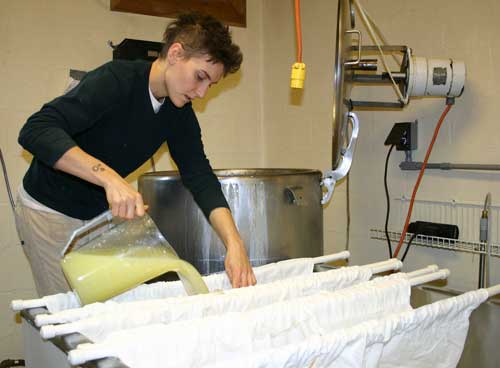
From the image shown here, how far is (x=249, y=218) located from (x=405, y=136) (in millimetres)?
714

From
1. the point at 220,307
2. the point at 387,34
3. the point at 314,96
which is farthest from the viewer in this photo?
the point at 314,96

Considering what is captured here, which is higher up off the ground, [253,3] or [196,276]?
[253,3]

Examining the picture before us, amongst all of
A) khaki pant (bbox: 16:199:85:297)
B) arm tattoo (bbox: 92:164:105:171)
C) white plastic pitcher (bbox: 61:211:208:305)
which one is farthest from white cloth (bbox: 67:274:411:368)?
khaki pant (bbox: 16:199:85:297)

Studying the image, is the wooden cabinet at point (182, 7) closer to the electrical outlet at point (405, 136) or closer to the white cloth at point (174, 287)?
the electrical outlet at point (405, 136)

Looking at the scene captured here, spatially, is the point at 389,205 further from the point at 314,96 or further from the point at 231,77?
the point at 231,77

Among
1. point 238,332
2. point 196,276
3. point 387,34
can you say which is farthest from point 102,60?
point 238,332

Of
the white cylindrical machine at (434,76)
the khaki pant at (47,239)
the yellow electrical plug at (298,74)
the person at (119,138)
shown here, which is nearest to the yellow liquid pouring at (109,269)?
the person at (119,138)

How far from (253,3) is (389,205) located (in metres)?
1.27

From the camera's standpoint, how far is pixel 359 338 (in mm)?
653

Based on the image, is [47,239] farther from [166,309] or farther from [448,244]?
[448,244]

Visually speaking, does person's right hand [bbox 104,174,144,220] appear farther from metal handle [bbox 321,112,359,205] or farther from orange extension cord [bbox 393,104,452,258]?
orange extension cord [bbox 393,104,452,258]

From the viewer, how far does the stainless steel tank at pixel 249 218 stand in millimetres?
1402

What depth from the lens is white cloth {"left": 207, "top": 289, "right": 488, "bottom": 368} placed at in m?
0.58

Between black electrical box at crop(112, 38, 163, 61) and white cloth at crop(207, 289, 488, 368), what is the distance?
153cm
